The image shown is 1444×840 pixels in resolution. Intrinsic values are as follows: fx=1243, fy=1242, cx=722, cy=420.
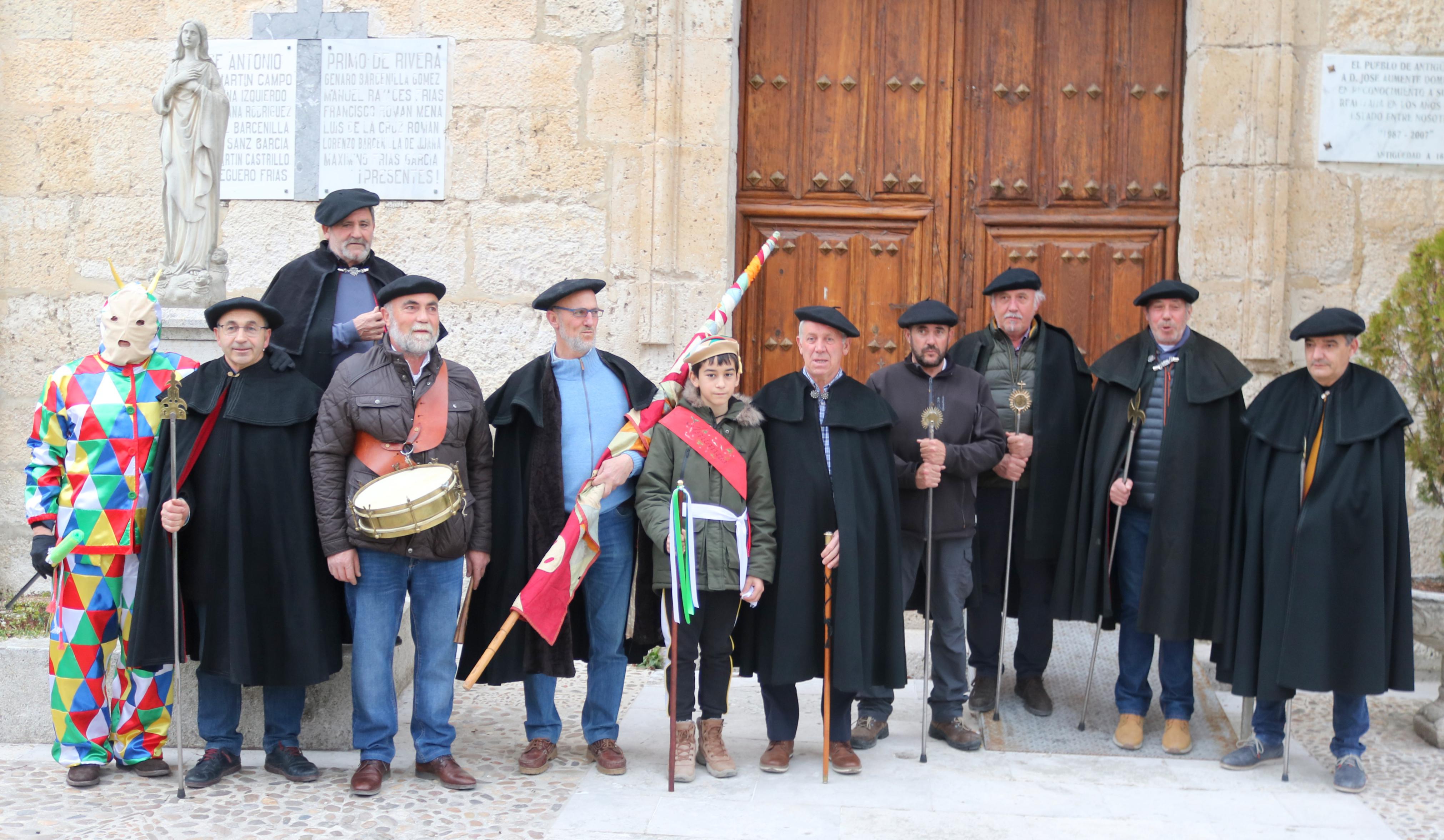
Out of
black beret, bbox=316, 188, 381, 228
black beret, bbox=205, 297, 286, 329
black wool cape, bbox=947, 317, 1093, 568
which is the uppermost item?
black beret, bbox=316, 188, 381, 228

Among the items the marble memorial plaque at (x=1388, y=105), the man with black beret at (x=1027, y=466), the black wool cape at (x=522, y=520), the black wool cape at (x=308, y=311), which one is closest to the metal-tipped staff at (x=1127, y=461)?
the man with black beret at (x=1027, y=466)

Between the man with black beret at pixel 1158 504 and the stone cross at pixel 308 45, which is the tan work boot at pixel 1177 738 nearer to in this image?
the man with black beret at pixel 1158 504

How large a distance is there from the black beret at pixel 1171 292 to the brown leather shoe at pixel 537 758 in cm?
293

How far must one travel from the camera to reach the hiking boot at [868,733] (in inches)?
193

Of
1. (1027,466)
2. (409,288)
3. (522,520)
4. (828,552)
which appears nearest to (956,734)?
(828,552)

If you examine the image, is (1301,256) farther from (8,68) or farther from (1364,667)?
(8,68)

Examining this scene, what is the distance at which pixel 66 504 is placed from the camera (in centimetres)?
441

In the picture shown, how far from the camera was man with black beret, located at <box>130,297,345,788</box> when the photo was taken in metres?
4.38

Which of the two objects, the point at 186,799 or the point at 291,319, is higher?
the point at 291,319

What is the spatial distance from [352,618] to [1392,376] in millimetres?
4868

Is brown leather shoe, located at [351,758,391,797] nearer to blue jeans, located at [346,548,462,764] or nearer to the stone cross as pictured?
blue jeans, located at [346,548,462,764]

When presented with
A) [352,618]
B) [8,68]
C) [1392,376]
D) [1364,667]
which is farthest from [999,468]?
[8,68]

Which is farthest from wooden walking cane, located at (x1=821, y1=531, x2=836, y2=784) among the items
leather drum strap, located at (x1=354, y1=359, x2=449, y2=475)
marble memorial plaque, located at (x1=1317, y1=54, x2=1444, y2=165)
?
marble memorial plaque, located at (x1=1317, y1=54, x2=1444, y2=165)

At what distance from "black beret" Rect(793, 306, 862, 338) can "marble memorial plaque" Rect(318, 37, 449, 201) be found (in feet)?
9.37
